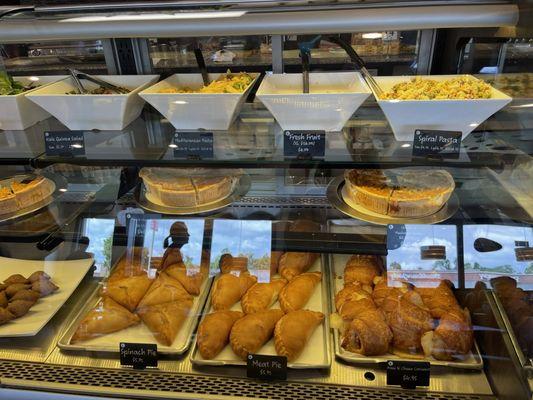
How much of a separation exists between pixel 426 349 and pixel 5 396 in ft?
4.24

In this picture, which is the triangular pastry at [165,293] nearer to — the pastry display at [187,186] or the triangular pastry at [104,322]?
the triangular pastry at [104,322]

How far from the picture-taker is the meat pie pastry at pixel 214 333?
4.35 feet

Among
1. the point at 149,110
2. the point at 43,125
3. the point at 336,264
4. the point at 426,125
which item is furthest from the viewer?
the point at 336,264

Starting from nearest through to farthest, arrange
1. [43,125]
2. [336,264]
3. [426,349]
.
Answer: [426,349] → [43,125] → [336,264]

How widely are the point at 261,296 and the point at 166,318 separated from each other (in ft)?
1.07

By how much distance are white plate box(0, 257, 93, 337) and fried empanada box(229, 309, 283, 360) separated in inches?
27.1

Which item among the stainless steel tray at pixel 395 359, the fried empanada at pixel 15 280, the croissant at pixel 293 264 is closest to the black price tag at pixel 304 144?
the croissant at pixel 293 264

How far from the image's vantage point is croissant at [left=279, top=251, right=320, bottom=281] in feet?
5.13

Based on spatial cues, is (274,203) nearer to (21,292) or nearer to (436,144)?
(436,144)

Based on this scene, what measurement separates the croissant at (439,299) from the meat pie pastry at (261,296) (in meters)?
0.48

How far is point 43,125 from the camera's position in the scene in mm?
1415

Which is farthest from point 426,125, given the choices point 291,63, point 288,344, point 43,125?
point 43,125

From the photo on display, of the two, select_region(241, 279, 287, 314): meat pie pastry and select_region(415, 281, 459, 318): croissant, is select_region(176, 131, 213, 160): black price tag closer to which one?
select_region(241, 279, 287, 314): meat pie pastry

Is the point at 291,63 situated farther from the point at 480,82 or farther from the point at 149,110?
the point at 480,82
